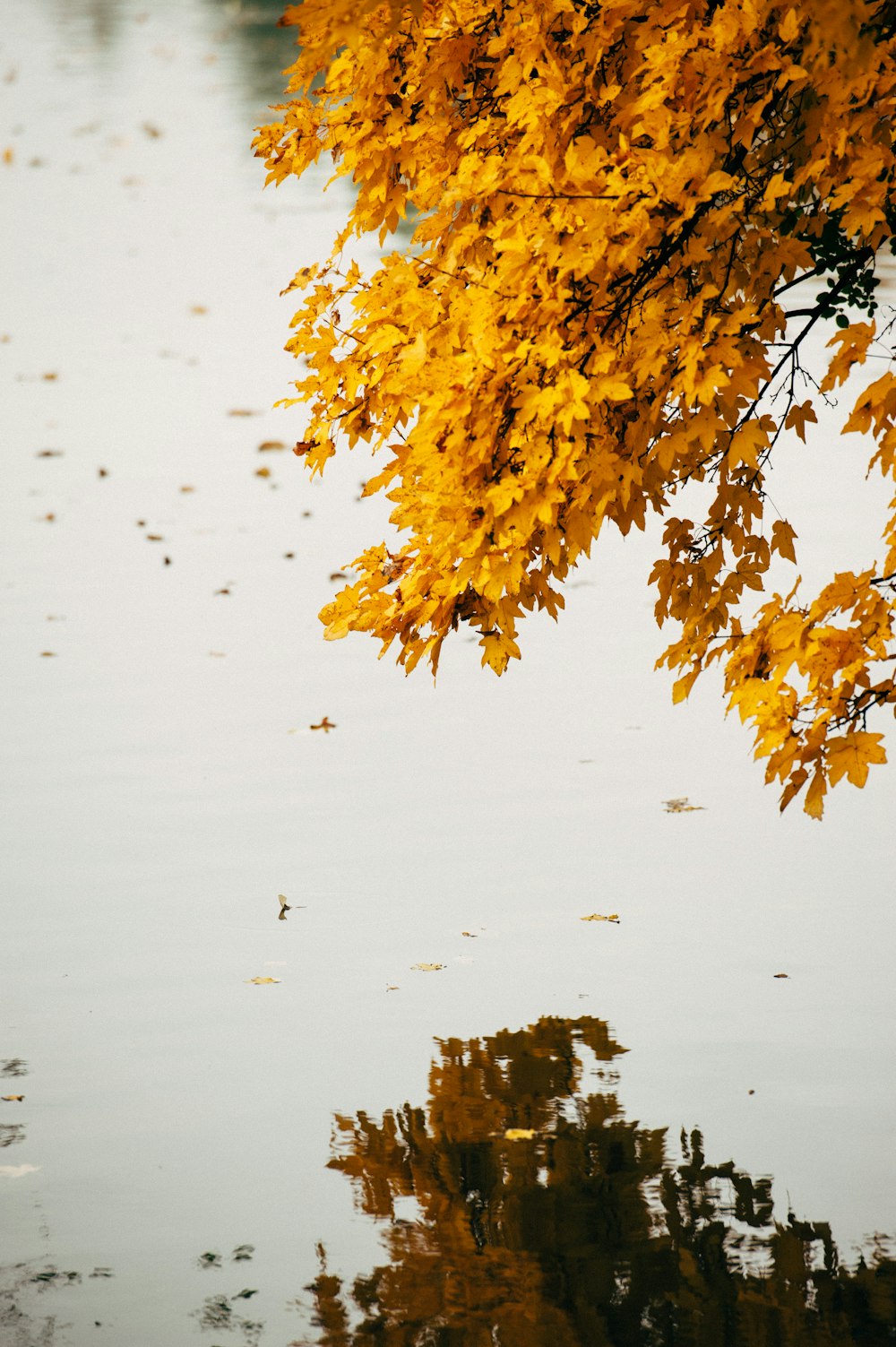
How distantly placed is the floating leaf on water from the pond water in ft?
0.15

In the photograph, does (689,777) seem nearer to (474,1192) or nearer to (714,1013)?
(714,1013)

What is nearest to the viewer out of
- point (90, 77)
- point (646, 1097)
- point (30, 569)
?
point (646, 1097)

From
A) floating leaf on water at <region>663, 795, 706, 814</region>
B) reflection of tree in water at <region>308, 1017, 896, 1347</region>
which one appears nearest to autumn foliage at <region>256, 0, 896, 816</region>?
reflection of tree in water at <region>308, 1017, 896, 1347</region>

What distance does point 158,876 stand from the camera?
6480 mm

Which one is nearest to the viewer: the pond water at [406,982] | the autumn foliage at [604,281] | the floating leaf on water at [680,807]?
the autumn foliage at [604,281]

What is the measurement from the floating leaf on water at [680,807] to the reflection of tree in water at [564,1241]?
2179 millimetres

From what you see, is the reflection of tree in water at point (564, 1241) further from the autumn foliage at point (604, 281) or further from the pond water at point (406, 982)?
the autumn foliage at point (604, 281)

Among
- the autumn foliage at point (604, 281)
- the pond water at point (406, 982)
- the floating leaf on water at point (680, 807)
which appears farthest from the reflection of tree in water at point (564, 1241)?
the floating leaf on water at point (680, 807)

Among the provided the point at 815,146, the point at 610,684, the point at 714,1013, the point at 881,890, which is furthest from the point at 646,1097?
the point at 610,684

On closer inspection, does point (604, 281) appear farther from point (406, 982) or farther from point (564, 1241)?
point (406, 982)

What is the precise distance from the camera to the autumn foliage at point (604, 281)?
367 cm

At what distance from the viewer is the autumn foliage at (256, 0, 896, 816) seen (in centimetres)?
367

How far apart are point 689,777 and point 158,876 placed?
7.82 ft

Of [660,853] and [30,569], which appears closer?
[660,853]
